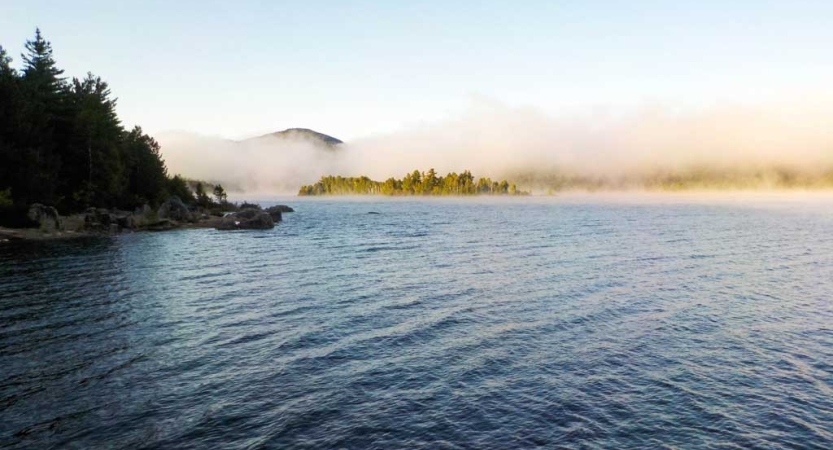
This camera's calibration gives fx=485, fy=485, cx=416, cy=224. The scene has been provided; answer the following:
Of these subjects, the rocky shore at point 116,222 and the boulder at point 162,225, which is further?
the boulder at point 162,225

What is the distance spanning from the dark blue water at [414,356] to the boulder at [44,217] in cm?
3070

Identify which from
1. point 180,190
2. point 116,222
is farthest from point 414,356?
point 180,190

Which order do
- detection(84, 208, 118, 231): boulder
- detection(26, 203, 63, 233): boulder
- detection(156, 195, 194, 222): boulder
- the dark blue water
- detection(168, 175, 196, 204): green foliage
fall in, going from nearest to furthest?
the dark blue water → detection(26, 203, 63, 233): boulder → detection(84, 208, 118, 231): boulder → detection(156, 195, 194, 222): boulder → detection(168, 175, 196, 204): green foliage

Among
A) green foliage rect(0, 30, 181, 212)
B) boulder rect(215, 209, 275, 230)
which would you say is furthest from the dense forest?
boulder rect(215, 209, 275, 230)

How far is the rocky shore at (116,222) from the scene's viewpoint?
69188 mm

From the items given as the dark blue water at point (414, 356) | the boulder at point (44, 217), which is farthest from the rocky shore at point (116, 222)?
the dark blue water at point (414, 356)

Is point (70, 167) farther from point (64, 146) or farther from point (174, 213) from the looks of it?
point (174, 213)

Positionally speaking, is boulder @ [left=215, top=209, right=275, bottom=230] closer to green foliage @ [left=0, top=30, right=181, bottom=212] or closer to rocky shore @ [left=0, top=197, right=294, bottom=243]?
rocky shore @ [left=0, top=197, right=294, bottom=243]

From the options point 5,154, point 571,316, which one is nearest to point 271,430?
point 571,316

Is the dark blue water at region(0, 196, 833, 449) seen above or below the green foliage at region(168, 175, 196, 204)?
below

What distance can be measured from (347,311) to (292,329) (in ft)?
15.0

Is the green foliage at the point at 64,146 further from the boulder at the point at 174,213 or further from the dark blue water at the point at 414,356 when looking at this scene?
the dark blue water at the point at 414,356

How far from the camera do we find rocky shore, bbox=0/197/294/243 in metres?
69.2

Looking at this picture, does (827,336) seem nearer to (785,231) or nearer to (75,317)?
(75,317)
